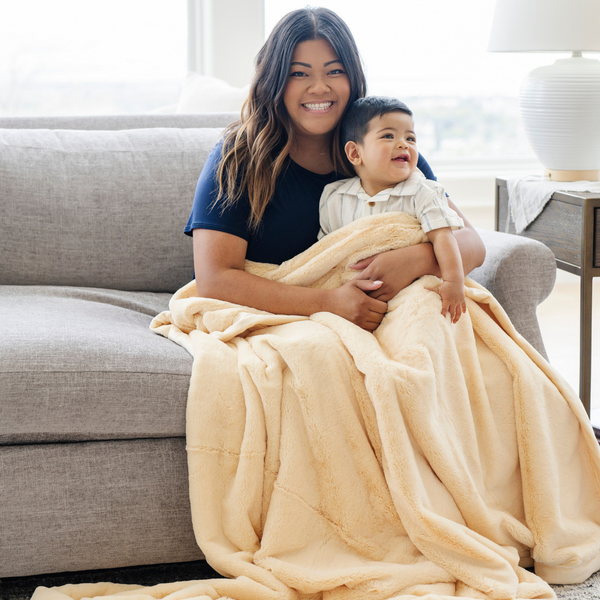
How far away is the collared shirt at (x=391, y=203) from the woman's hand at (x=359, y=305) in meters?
0.17

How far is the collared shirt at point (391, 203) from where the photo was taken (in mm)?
1486

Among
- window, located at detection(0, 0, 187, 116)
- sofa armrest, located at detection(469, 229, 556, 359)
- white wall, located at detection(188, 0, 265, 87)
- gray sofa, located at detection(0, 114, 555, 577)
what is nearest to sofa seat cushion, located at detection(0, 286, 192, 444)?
gray sofa, located at detection(0, 114, 555, 577)

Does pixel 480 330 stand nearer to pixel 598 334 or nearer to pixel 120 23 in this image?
pixel 598 334

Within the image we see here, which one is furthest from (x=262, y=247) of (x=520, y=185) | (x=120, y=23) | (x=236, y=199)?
(x=120, y=23)

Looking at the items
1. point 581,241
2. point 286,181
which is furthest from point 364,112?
point 581,241

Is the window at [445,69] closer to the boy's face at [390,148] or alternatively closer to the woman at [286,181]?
the woman at [286,181]

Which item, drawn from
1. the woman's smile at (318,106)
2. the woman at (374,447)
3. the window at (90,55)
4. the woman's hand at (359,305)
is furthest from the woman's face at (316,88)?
the window at (90,55)

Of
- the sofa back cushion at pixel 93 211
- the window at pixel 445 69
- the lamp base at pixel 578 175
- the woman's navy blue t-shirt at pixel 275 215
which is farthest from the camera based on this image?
the window at pixel 445 69

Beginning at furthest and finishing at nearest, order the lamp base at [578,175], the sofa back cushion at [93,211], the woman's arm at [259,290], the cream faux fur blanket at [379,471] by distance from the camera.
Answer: the lamp base at [578,175] → the sofa back cushion at [93,211] → the woman's arm at [259,290] → the cream faux fur blanket at [379,471]

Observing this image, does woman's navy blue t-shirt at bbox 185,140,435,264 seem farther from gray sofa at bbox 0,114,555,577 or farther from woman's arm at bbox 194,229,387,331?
gray sofa at bbox 0,114,555,577

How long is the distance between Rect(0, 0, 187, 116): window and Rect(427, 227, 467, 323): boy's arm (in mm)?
2031

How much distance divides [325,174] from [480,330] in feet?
1.66

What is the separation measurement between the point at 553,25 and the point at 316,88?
875 mm

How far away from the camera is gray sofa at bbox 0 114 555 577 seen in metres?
1.28
